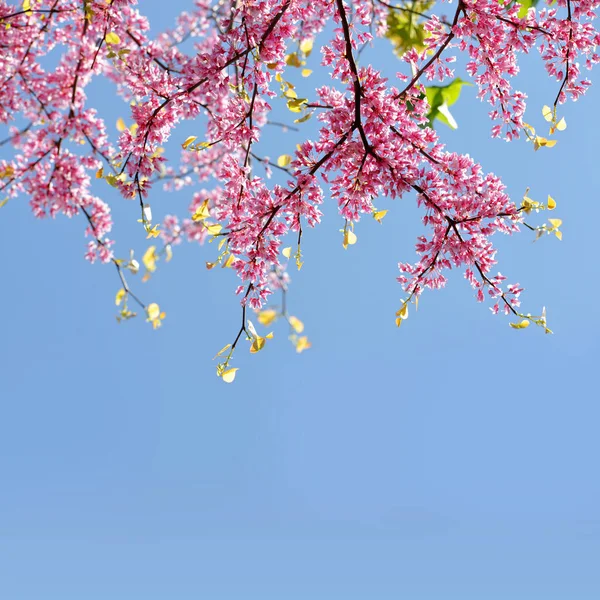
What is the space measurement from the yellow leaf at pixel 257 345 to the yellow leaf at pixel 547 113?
100 inches

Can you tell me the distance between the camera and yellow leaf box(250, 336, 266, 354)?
131 inches

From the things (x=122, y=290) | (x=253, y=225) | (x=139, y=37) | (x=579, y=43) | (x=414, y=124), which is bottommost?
(x=122, y=290)

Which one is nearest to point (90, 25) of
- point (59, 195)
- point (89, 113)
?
point (89, 113)

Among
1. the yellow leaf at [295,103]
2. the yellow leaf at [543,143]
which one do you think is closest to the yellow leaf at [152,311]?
the yellow leaf at [295,103]

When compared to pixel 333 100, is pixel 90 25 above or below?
above

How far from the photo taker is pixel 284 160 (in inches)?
152

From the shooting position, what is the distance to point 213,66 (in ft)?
12.5

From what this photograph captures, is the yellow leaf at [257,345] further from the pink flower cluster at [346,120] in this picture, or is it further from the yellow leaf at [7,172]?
the yellow leaf at [7,172]

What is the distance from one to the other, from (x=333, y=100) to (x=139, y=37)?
8.12 feet

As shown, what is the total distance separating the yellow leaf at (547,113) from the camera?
397 cm

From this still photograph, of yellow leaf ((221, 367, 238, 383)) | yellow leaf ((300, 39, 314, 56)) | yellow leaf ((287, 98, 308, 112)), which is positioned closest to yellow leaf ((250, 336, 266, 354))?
yellow leaf ((221, 367, 238, 383))

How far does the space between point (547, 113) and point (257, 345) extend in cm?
261

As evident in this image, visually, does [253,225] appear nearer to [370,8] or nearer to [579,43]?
[370,8]

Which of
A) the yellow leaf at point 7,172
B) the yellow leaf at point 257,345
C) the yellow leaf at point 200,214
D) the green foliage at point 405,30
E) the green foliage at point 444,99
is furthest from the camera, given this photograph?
the yellow leaf at point 7,172
